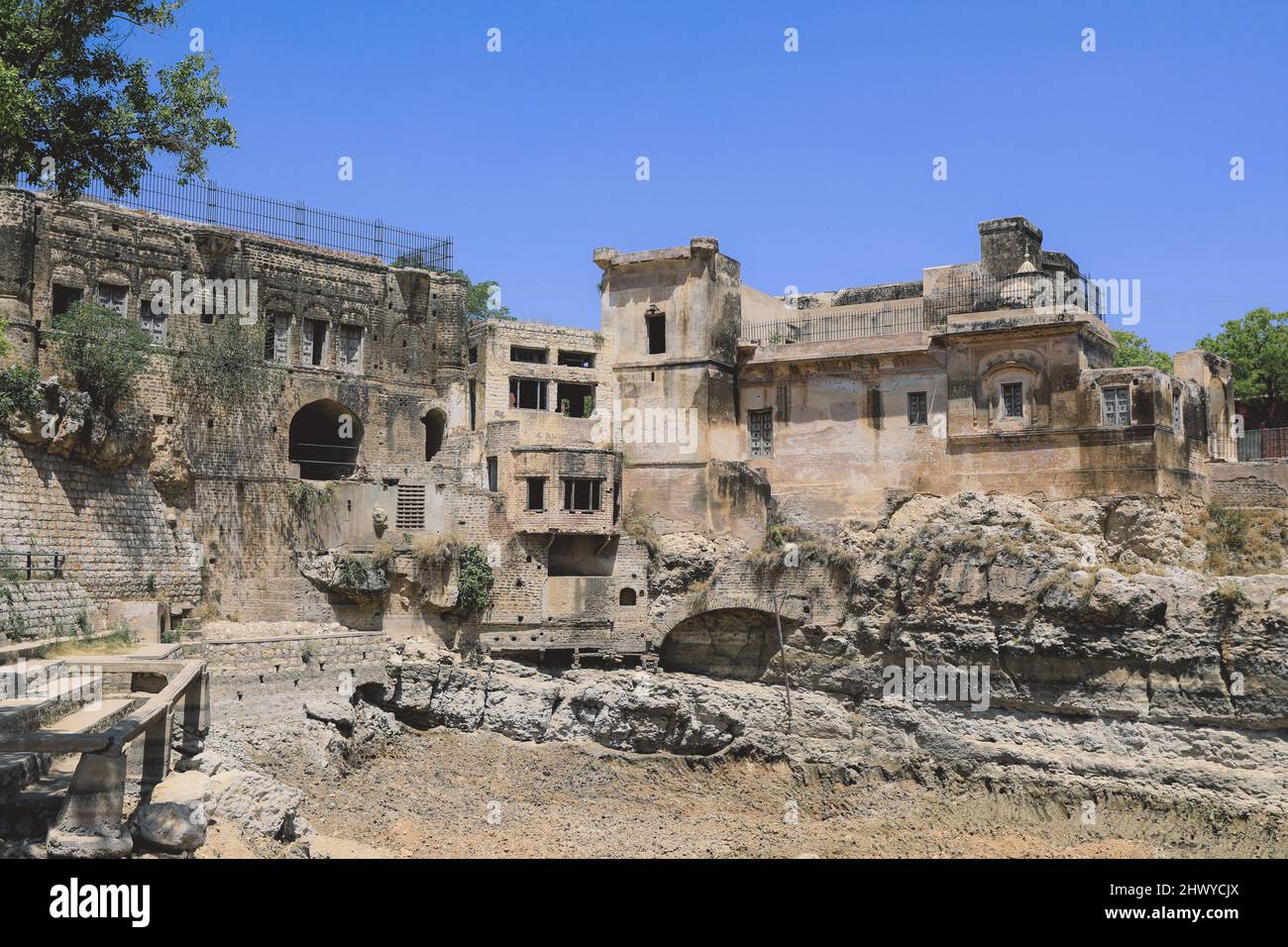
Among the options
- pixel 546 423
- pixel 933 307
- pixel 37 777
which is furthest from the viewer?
pixel 546 423

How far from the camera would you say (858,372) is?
123 ft

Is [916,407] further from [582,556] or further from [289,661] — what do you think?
[289,661]

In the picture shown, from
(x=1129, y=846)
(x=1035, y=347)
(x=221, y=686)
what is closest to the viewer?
(x=1129, y=846)

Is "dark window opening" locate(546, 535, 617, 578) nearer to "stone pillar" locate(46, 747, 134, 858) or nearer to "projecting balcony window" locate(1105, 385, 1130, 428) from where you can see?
"projecting balcony window" locate(1105, 385, 1130, 428)

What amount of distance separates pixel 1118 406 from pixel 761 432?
35.9 ft

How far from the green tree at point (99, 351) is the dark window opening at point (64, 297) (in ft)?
4.08

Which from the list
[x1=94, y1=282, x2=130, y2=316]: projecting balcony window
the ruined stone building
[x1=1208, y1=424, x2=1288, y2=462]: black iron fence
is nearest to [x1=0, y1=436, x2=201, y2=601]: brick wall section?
the ruined stone building

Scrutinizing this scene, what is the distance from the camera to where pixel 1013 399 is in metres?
35.1

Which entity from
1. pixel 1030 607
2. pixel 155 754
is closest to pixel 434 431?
pixel 1030 607

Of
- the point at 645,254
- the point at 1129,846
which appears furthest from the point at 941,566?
the point at 645,254

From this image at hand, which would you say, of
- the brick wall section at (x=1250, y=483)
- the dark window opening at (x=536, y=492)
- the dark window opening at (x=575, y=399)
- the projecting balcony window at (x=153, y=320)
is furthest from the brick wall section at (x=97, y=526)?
the brick wall section at (x=1250, y=483)

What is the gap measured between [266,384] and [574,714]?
13.4m

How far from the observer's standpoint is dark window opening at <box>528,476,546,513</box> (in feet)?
119
